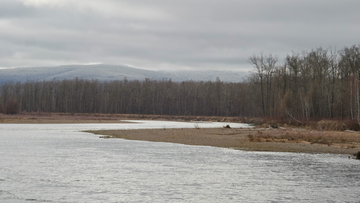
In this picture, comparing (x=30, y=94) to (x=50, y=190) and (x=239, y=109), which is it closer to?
(x=239, y=109)

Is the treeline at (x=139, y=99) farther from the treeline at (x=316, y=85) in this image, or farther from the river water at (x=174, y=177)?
the river water at (x=174, y=177)

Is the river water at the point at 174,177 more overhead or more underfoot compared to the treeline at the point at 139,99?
more underfoot

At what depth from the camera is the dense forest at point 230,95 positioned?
6694cm

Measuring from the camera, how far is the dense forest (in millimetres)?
66938

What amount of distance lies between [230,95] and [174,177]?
12687cm

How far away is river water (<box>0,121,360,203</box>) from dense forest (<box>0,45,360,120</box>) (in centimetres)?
3807

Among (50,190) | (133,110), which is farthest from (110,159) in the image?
(133,110)

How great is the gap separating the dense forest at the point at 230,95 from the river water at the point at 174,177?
Answer: 38.1 m

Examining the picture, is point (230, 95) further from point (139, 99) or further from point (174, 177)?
point (174, 177)

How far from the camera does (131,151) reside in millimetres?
26359

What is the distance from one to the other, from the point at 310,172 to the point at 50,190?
1191 cm

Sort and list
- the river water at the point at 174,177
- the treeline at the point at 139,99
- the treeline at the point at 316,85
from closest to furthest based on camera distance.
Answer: the river water at the point at 174,177 → the treeline at the point at 316,85 → the treeline at the point at 139,99

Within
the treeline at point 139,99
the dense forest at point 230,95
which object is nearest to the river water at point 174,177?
the dense forest at point 230,95

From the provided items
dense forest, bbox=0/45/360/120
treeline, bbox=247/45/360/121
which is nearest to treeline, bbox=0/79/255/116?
dense forest, bbox=0/45/360/120
